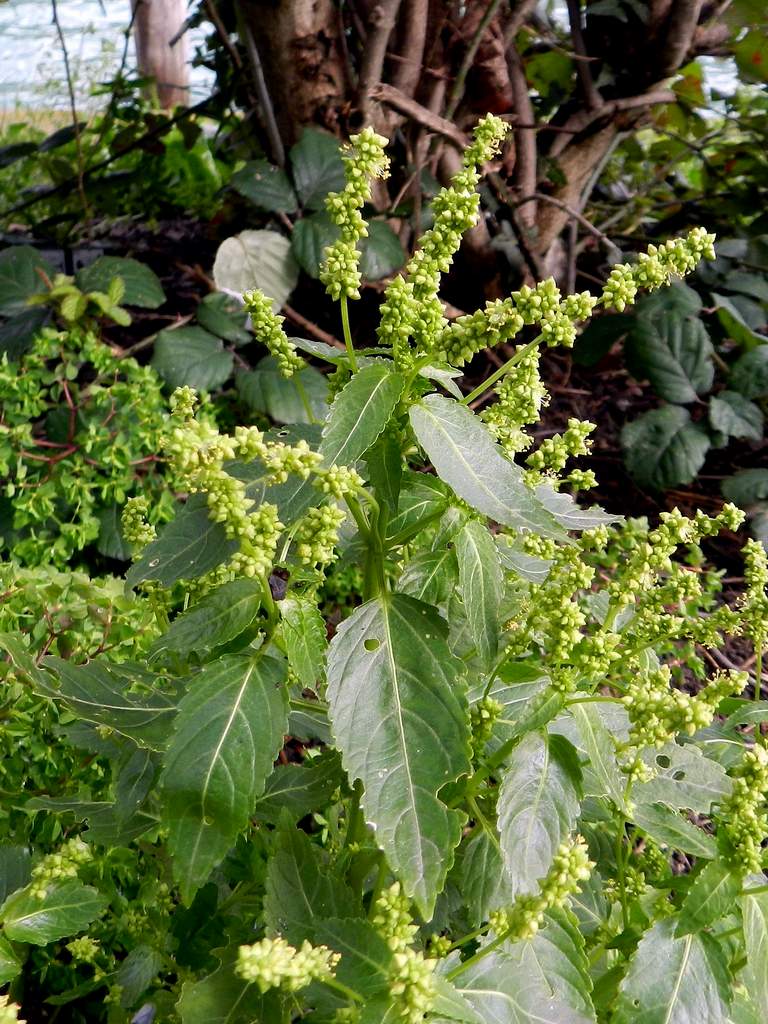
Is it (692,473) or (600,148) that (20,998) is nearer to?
(692,473)

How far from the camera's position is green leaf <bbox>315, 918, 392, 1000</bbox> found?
884 millimetres

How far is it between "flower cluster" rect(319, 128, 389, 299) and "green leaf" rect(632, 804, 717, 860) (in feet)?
2.14

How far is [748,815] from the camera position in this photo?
0.88m

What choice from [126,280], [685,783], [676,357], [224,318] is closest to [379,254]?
[224,318]

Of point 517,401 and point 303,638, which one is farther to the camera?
point 517,401

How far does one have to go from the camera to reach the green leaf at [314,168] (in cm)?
271

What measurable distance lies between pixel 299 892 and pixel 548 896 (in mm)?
324

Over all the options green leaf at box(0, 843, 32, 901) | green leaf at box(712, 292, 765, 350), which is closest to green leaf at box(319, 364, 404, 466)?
green leaf at box(0, 843, 32, 901)

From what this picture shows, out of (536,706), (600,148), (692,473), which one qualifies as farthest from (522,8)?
(536,706)

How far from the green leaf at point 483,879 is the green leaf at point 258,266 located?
1.85 m

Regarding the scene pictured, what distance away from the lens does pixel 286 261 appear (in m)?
2.67

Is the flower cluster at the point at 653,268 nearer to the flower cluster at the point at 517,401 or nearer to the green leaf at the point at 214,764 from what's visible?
the flower cluster at the point at 517,401

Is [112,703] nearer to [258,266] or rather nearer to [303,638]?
[303,638]

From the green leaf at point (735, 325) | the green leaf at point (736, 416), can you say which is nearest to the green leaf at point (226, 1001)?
the green leaf at point (736, 416)
